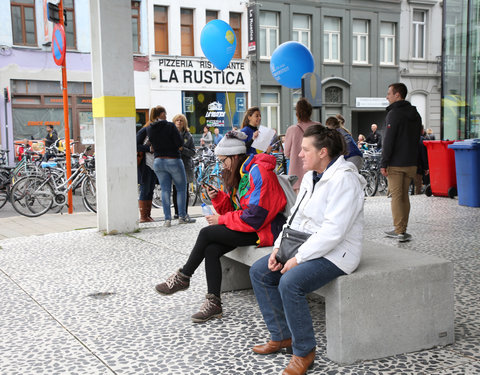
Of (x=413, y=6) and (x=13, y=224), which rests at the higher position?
(x=413, y=6)

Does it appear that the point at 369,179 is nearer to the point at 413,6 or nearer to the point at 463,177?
the point at 463,177

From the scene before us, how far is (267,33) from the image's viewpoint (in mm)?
28625

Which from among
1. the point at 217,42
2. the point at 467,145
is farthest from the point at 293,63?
the point at 467,145

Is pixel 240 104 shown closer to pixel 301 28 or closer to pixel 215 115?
pixel 215 115

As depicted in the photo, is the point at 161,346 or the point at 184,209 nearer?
the point at 161,346

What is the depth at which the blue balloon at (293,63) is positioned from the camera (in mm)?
10789

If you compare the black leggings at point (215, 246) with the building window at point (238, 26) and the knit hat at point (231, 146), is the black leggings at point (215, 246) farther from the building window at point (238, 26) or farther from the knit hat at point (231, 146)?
the building window at point (238, 26)

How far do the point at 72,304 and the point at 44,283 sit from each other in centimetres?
85

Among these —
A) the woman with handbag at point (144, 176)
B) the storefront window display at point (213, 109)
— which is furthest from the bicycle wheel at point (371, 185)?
the storefront window display at point (213, 109)

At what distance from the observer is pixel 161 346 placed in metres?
3.86

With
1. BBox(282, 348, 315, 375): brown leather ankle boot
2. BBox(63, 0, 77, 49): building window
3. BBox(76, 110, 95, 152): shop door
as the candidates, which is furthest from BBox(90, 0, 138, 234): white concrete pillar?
BBox(63, 0, 77, 49): building window

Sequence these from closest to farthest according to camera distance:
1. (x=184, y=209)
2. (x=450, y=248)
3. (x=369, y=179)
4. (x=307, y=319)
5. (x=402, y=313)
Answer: (x=307, y=319)
(x=402, y=313)
(x=450, y=248)
(x=184, y=209)
(x=369, y=179)

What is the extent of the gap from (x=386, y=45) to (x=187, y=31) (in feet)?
37.8

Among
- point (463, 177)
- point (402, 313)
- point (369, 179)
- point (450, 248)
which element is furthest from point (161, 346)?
point (369, 179)
